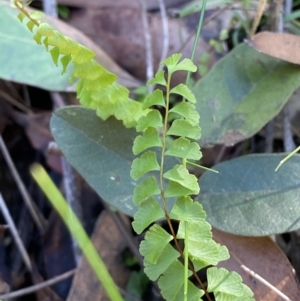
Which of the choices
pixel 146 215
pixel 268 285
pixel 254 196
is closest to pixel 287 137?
pixel 254 196

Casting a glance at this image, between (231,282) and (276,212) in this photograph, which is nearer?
(231,282)

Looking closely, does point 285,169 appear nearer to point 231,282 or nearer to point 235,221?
point 235,221

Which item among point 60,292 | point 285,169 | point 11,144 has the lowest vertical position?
point 60,292

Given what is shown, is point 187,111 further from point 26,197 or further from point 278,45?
point 26,197

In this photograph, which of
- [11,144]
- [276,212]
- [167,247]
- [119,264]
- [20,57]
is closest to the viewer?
[167,247]

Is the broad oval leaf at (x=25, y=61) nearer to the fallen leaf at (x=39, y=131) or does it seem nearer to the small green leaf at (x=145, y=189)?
the fallen leaf at (x=39, y=131)

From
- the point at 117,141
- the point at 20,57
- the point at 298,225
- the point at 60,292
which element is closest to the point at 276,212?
the point at 298,225

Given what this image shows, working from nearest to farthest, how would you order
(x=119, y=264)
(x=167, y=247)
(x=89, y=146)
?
(x=167, y=247) < (x=89, y=146) < (x=119, y=264)
